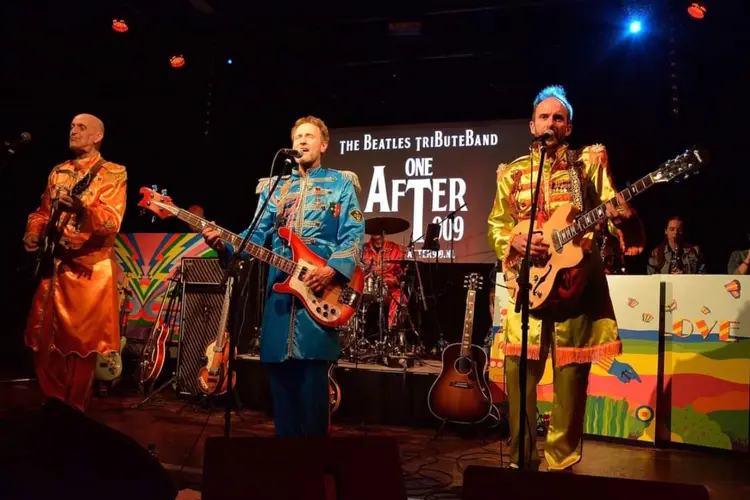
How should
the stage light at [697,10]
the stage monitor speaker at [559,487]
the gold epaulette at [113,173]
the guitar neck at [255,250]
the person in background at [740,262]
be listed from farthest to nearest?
the person in background at [740,262], the stage light at [697,10], the gold epaulette at [113,173], the guitar neck at [255,250], the stage monitor speaker at [559,487]

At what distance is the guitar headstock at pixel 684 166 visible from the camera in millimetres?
3248

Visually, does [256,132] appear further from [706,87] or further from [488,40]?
[706,87]

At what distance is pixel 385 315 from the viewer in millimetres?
8359

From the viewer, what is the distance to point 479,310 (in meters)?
9.63

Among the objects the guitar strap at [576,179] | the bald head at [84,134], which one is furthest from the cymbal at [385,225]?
the guitar strap at [576,179]

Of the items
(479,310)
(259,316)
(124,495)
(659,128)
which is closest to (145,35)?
(259,316)

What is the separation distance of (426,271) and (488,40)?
3522 mm

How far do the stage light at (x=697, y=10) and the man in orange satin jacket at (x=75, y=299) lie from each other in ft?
22.4

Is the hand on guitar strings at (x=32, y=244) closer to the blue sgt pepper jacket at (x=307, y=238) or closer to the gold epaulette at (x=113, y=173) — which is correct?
the gold epaulette at (x=113, y=173)

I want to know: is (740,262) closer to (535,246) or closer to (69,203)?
(535,246)

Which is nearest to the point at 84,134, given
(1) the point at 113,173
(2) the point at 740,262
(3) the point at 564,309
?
(1) the point at 113,173

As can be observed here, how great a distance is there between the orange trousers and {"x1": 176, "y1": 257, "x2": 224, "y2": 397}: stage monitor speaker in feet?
8.19

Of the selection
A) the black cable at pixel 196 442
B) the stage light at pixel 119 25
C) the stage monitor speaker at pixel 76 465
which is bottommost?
the black cable at pixel 196 442

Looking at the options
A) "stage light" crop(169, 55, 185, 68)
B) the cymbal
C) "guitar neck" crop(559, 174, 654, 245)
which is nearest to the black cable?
"guitar neck" crop(559, 174, 654, 245)
